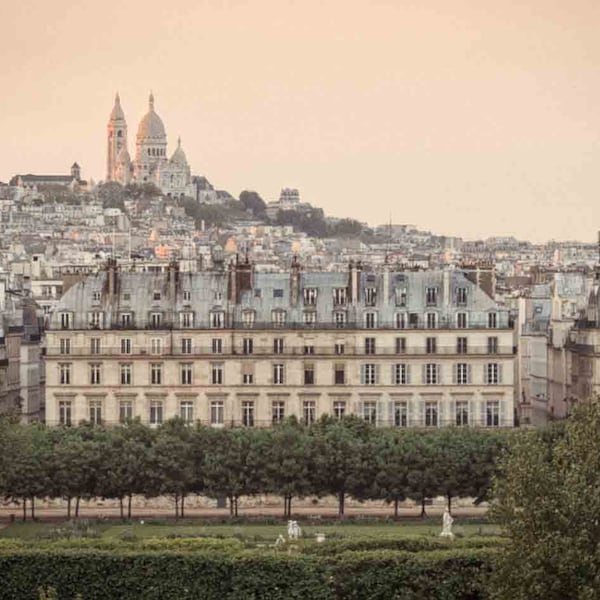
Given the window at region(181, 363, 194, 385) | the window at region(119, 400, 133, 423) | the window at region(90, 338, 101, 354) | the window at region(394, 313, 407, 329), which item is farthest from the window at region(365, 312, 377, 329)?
the window at region(90, 338, 101, 354)

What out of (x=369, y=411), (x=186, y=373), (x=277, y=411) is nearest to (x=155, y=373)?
(x=186, y=373)

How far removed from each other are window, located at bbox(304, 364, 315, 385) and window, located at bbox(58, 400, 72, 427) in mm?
7626

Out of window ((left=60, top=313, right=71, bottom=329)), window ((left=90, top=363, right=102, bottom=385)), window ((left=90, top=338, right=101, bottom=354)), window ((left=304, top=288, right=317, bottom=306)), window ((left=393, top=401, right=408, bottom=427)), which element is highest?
window ((left=304, top=288, right=317, bottom=306))

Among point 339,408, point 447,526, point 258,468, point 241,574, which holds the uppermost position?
point 339,408

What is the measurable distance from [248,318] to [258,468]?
12579mm

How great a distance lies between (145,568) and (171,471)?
16.9m

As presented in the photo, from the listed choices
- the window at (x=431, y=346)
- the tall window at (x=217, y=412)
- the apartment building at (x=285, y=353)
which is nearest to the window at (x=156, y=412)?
the apartment building at (x=285, y=353)

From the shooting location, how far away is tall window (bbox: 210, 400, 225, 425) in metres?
84.4

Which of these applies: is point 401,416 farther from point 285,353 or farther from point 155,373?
point 155,373

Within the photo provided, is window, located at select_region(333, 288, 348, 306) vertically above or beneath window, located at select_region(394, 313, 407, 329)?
above

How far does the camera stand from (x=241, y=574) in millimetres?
56594

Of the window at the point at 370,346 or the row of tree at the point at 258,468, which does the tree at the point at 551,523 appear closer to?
the row of tree at the point at 258,468

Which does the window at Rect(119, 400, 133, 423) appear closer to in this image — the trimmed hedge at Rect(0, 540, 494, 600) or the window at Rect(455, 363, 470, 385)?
the window at Rect(455, 363, 470, 385)

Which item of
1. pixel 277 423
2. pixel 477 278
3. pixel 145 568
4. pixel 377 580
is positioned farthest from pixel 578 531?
pixel 477 278
